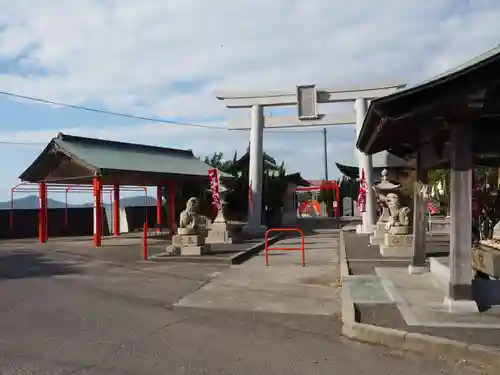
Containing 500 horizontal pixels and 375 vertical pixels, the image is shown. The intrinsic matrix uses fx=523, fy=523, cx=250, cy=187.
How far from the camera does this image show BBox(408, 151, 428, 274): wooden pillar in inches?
392

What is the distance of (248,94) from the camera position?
82.4 ft

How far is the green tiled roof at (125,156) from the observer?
65.0 ft

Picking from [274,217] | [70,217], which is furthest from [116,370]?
[274,217]

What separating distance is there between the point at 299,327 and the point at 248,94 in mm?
18967

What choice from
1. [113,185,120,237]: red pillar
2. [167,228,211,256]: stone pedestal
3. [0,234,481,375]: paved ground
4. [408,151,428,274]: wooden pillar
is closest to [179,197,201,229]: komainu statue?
[167,228,211,256]: stone pedestal

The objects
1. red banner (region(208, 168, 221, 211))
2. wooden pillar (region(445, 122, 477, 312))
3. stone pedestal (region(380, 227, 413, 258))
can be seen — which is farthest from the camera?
red banner (region(208, 168, 221, 211))

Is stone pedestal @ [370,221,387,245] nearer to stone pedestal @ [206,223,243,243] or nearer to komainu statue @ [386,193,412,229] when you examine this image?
komainu statue @ [386,193,412,229]

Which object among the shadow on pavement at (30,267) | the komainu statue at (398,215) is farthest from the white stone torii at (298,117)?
the shadow on pavement at (30,267)

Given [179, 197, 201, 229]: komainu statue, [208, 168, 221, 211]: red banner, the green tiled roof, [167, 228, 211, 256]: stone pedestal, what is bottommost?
[167, 228, 211, 256]: stone pedestal

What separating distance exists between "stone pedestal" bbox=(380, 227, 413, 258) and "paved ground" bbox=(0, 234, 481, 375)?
581 cm

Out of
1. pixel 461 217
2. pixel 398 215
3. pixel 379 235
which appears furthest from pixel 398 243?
pixel 461 217

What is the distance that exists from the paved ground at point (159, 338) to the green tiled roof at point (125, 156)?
9241 mm

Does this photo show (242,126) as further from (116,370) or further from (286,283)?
(116,370)

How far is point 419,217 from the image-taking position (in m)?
10.2
